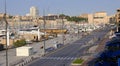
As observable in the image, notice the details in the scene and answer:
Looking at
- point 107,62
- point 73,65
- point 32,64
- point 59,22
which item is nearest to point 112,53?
point 107,62

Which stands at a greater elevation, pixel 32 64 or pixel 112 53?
pixel 112 53

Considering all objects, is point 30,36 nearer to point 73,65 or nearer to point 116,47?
point 73,65

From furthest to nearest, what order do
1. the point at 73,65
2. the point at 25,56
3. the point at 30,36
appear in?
the point at 30,36 < the point at 25,56 < the point at 73,65

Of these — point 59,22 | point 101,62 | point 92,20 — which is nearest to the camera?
point 101,62

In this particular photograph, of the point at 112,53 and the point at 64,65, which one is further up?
the point at 112,53

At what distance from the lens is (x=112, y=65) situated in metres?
19.8

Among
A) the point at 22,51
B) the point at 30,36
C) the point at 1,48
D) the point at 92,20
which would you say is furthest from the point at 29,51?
the point at 92,20

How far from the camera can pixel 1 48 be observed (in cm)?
5556

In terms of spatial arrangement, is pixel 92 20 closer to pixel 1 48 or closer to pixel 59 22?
pixel 59 22

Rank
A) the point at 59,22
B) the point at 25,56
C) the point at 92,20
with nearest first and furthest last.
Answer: the point at 25,56
the point at 59,22
the point at 92,20

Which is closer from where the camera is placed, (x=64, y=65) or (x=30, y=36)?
(x=64, y=65)

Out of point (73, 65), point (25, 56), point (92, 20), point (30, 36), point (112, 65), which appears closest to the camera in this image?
point (112, 65)

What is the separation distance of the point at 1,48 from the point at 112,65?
123ft

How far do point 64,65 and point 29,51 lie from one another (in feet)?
39.9
